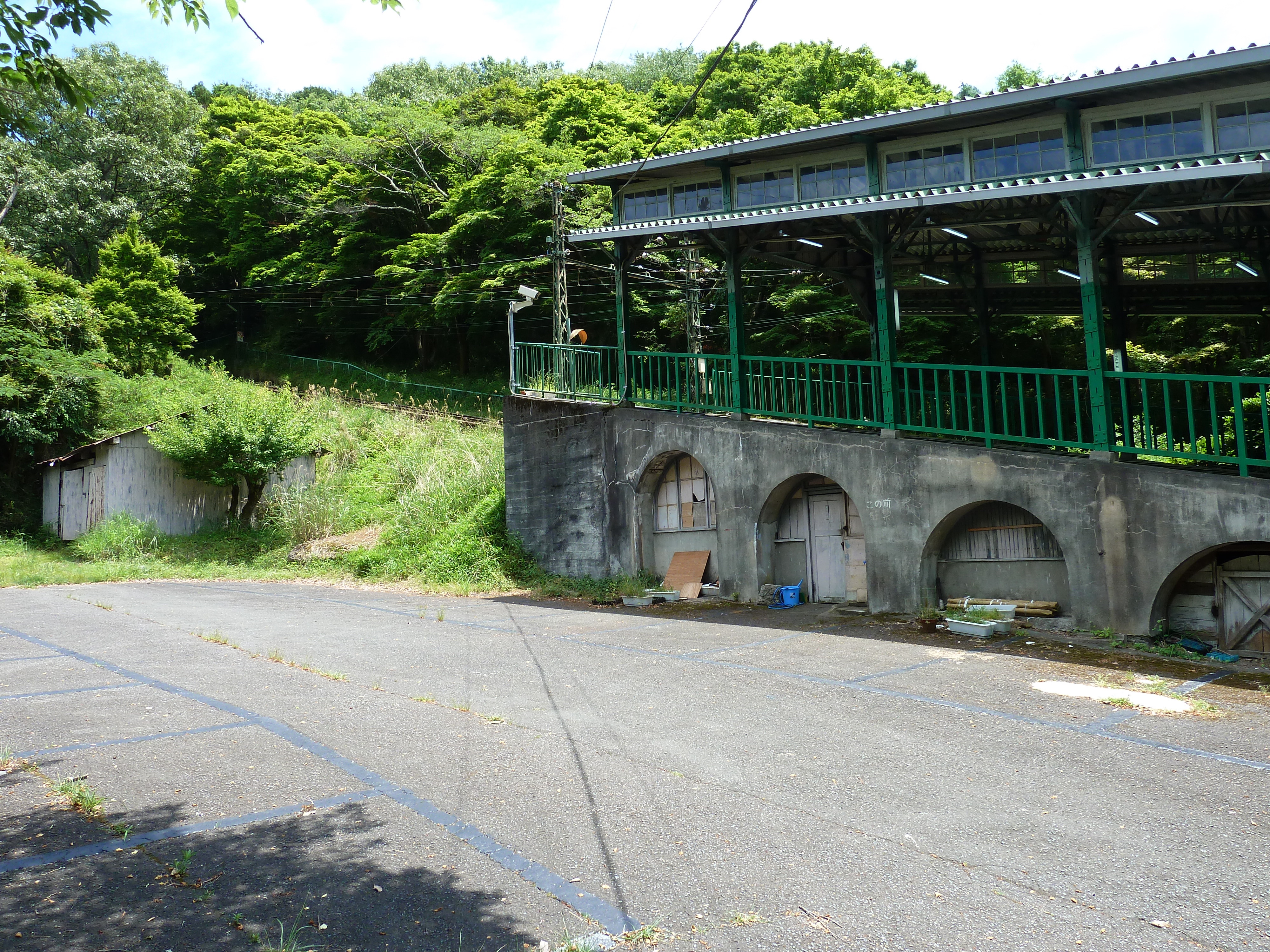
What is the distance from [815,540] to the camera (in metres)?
13.8

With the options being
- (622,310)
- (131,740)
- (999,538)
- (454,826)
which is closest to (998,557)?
(999,538)

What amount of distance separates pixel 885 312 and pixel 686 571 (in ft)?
17.8

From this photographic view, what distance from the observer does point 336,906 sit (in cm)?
375

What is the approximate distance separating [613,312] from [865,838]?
27951 mm

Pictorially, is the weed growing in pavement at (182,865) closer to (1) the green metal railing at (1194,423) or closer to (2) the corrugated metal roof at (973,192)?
(1) the green metal railing at (1194,423)

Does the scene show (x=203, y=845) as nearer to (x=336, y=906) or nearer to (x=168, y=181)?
(x=336, y=906)

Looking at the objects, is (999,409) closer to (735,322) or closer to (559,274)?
(735,322)

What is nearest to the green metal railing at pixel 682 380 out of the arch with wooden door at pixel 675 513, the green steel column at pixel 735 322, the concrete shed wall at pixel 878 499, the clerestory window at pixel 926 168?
the green steel column at pixel 735 322

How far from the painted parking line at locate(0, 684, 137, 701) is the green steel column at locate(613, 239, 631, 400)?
365 inches

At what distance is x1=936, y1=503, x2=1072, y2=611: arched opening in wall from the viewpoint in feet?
36.3

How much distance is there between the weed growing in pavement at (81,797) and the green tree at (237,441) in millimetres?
18487

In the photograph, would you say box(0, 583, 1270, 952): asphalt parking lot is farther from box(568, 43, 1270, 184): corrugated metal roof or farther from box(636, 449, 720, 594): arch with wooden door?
box(568, 43, 1270, 184): corrugated metal roof

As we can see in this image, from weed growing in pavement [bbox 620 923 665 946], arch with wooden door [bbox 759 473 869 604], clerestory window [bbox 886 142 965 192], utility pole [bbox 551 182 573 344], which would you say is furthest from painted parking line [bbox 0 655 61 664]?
utility pole [bbox 551 182 573 344]

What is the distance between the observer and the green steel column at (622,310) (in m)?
15.3
